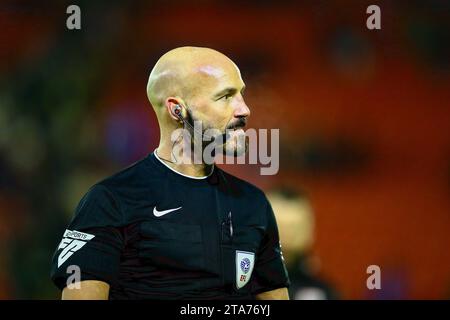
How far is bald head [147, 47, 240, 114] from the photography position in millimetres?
1854

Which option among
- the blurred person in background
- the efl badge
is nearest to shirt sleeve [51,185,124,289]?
the efl badge

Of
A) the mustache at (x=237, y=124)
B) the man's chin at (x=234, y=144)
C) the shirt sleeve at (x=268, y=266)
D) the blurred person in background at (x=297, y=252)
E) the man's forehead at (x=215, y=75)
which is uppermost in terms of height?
the man's forehead at (x=215, y=75)

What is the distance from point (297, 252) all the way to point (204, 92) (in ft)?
4.73

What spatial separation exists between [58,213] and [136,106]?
657 mm

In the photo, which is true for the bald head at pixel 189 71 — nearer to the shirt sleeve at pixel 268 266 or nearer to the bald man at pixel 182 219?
the bald man at pixel 182 219

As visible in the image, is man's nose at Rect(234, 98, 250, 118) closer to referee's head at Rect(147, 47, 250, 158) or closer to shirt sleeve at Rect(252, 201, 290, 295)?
referee's head at Rect(147, 47, 250, 158)

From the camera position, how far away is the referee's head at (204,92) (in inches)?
73.1

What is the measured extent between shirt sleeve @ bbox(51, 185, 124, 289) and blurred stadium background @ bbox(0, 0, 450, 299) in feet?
6.06

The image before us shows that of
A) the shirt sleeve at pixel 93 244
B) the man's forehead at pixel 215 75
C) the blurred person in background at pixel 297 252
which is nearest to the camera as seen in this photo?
the shirt sleeve at pixel 93 244

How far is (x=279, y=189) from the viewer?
3545 millimetres

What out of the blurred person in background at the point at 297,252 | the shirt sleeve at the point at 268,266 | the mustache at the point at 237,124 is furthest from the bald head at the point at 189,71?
the blurred person in background at the point at 297,252

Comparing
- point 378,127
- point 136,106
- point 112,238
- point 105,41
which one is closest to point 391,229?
point 378,127

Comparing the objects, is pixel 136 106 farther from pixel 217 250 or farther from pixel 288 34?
pixel 217 250

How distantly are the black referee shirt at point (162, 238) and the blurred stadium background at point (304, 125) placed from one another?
172cm
